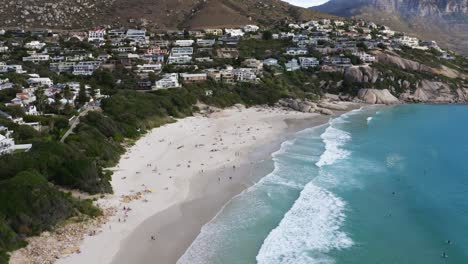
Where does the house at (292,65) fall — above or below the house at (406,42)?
below

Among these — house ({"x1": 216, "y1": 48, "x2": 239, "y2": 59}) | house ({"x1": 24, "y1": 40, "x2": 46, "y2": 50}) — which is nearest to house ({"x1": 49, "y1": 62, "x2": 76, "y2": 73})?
house ({"x1": 24, "y1": 40, "x2": 46, "y2": 50})

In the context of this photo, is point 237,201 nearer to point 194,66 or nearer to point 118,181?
point 118,181

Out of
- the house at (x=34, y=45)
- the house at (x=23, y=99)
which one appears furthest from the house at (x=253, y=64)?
the house at (x=23, y=99)

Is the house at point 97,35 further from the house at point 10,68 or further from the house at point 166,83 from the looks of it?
the house at point 166,83

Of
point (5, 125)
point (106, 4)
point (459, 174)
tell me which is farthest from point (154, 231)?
point (106, 4)

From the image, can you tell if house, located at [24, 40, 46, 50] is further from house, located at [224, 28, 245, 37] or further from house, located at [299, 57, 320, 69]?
house, located at [299, 57, 320, 69]

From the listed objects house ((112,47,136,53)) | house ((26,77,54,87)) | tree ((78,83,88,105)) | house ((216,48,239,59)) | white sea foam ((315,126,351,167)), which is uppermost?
house ((112,47,136,53))
